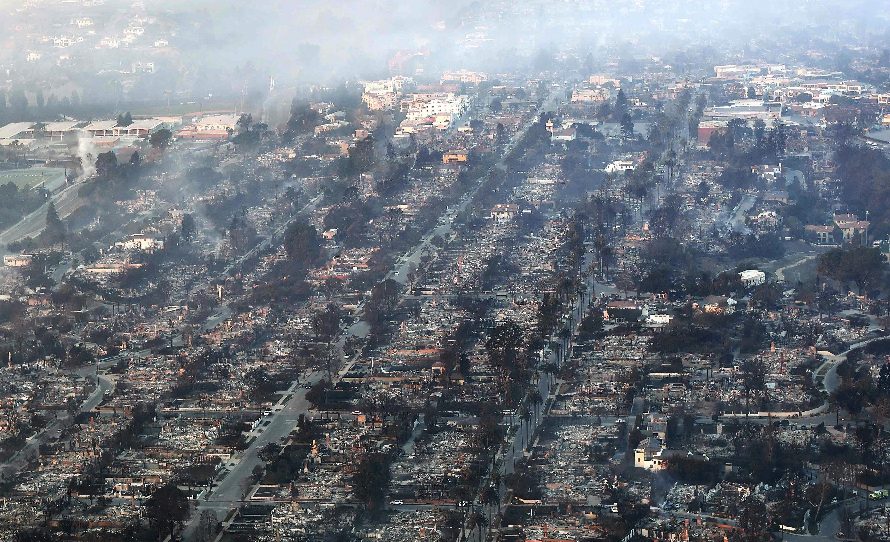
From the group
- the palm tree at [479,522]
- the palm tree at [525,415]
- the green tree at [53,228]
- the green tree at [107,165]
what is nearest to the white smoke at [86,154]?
the green tree at [107,165]

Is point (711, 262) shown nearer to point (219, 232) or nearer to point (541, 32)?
point (219, 232)

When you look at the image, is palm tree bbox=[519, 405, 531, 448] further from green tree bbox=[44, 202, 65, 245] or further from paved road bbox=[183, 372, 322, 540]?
green tree bbox=[44, 202, 65, 245]

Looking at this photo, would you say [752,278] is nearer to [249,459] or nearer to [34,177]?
[249,459]

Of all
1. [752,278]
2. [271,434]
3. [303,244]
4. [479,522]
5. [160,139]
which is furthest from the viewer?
[160,139]

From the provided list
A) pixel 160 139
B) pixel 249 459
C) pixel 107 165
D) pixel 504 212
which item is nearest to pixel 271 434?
pixel 249 459

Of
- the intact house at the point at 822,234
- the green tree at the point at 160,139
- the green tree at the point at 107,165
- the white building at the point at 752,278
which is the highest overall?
the green tree at the point at 107,165

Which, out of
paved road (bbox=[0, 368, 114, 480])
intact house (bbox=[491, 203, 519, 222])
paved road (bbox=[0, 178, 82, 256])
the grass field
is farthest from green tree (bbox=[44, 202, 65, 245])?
paved road (bbox=[0, 368, 114, 480])

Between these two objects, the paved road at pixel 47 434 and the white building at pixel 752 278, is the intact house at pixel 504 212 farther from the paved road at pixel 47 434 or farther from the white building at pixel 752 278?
the paved road at pixel 47 434

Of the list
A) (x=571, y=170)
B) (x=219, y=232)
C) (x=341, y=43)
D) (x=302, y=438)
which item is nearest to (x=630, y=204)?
(x=571, y=170)

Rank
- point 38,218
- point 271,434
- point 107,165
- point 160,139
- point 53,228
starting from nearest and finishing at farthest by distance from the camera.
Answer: point 271,434 < point 53,228 < point 38,218 < point 107,165 < point 160,139
